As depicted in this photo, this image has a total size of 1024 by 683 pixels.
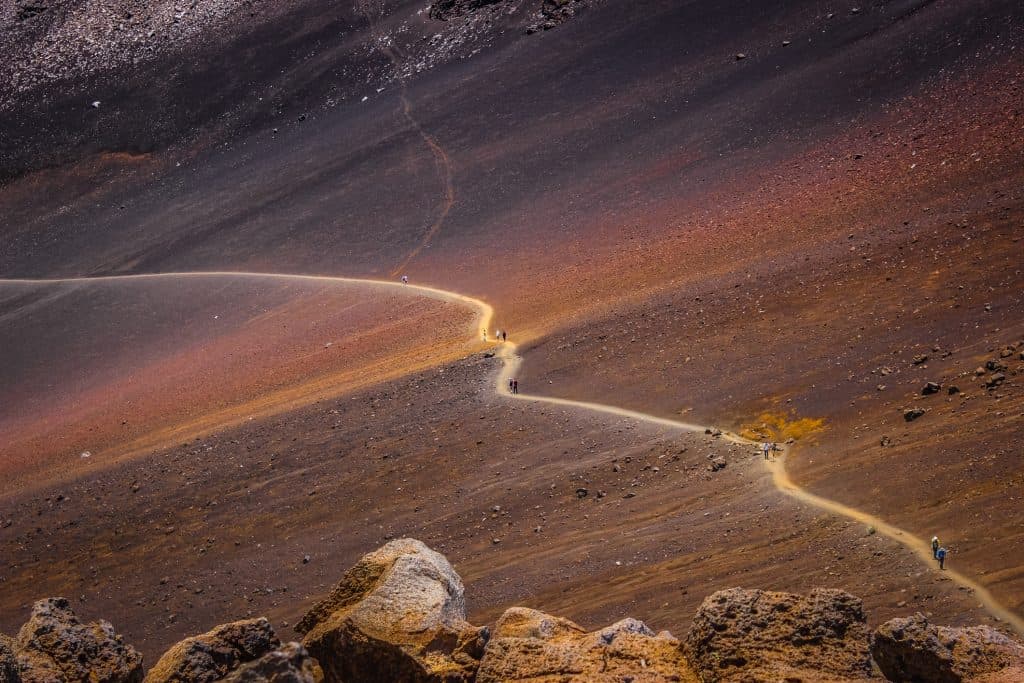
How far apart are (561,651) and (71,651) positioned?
4032 mm

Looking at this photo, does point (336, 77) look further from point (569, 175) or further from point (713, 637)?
point (713, 637)

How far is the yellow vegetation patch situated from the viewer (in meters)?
18.8


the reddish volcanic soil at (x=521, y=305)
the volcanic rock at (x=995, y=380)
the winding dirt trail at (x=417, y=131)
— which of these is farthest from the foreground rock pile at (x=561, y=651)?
the winding dirt trail at (x=417, y=131)

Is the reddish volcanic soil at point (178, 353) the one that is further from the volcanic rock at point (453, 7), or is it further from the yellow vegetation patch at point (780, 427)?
the volcanic rock at point (453, 7)

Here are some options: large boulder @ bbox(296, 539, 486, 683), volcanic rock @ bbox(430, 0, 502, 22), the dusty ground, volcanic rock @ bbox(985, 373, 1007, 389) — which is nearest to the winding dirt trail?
volcanic rock @ bbox(430, 0, 502, 22)

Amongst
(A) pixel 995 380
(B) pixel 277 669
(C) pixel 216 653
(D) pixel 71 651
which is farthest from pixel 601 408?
(B) pixel 277 669

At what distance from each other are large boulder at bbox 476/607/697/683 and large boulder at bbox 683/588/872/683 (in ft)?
0.77

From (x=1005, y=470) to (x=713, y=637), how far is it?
9.99m

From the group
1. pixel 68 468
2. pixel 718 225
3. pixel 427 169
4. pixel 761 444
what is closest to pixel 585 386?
pixel 761 444

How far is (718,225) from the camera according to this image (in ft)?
92.5

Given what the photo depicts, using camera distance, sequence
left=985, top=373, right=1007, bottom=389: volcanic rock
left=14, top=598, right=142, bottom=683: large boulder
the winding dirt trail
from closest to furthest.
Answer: left=14, top=598, right=142, bottom=683: large boulder, left=985, top=373, right=1007, bottom=389: volcanic rock, the winding dirt trail

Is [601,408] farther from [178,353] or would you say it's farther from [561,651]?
[178,353]

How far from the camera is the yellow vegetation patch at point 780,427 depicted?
61.7 ft

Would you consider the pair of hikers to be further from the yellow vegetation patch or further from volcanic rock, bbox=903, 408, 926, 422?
the yellow vegetation patch
